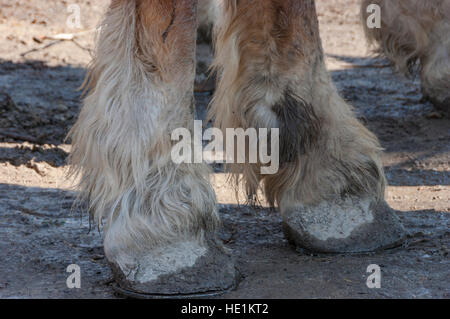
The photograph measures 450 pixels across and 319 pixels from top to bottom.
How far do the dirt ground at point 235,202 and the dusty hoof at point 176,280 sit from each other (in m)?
0.05

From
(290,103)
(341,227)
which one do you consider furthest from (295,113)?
(341,227)

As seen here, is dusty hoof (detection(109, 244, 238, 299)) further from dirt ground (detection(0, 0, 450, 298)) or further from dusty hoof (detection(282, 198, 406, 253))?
dusty hoof (detection(282, 198, 406, 253))

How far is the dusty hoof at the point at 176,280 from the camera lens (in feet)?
5.53

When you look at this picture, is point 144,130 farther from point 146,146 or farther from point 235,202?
point 235,202

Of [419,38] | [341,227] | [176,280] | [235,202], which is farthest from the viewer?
[419,38]

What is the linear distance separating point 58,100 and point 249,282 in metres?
2.39

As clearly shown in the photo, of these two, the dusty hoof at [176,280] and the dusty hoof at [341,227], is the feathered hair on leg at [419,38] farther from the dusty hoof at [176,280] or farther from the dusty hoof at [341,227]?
the dusty hoof at [176,280]

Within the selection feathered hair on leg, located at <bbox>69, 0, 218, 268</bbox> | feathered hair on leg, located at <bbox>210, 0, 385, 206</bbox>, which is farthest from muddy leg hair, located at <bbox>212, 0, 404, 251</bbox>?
feathered hair on leg, located at <bbox>69, 0, 218, 268</bbox>

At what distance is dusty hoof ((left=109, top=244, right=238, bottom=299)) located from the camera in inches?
66.4

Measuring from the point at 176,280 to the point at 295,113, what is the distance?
2.01 ft

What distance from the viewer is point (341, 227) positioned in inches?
78.7

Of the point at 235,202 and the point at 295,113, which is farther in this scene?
the point at 235,202

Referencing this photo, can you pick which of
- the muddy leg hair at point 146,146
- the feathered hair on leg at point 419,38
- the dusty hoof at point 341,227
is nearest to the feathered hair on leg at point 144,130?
the muddy leg hair at point 146,146

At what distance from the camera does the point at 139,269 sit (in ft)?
5.56
